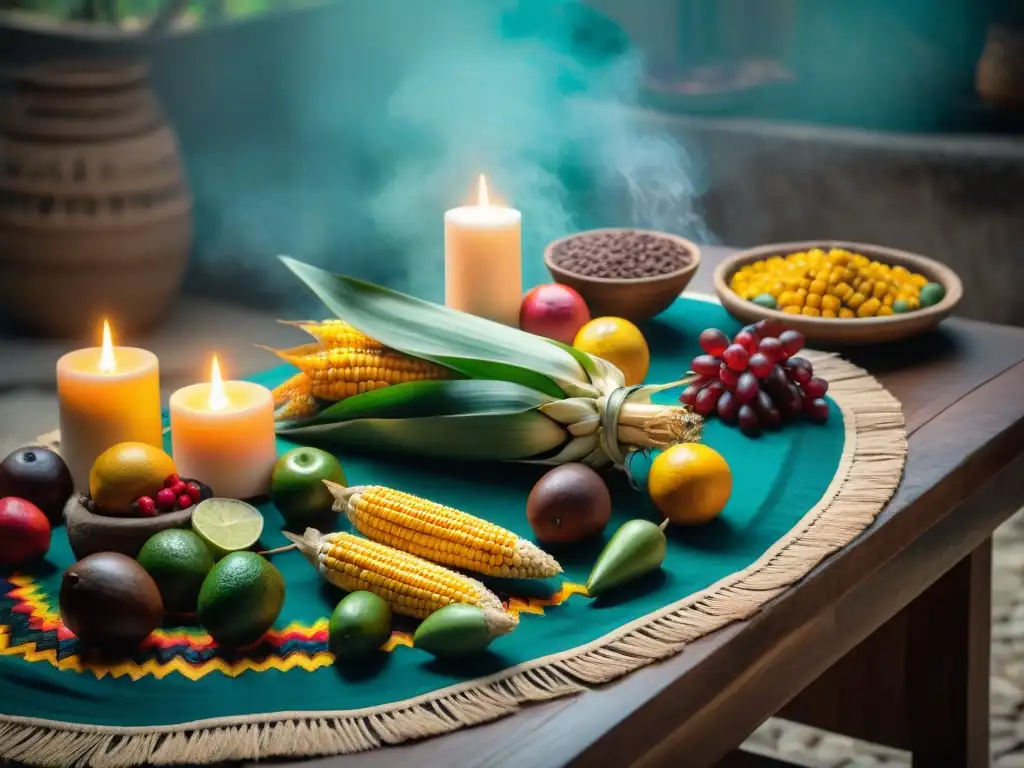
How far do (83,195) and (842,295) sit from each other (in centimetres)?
233

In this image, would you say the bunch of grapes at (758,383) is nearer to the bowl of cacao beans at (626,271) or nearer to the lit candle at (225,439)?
the bowl of cacao beans at (626,271)

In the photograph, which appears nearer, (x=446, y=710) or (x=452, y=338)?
(x=446, y=710)

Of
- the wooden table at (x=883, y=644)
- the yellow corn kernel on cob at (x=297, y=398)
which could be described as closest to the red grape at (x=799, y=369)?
the wooden table at (x=883, y=644)

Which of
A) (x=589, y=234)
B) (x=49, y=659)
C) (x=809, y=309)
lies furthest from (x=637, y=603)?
(x=589, y=234)

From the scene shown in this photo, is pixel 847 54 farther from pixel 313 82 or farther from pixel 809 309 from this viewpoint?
pixel 809 309

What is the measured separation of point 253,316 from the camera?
3.69 m

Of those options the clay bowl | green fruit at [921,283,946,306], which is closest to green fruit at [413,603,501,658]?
the clay bowl

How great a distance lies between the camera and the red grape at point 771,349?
1.35m

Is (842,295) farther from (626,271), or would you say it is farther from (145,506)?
(145,506)

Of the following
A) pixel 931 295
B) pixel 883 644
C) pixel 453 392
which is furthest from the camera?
pixel 883 644

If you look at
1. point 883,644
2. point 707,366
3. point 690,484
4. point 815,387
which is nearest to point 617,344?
point 707,366

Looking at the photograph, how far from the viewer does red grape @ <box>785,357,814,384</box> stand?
1.37m

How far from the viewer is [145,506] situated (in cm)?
102

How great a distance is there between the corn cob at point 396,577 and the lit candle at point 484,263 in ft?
1.75
